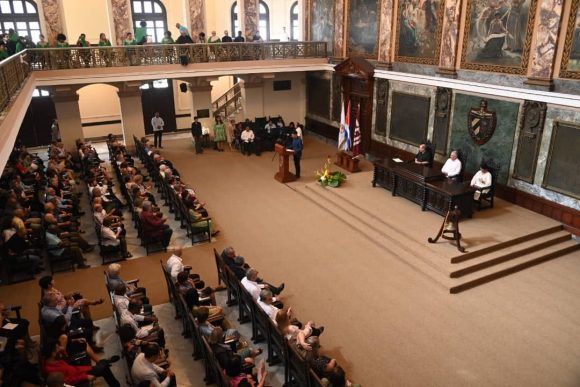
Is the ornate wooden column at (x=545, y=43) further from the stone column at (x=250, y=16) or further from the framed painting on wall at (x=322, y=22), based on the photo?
the stone column at (x=250, y=16)

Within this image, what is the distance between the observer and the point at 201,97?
19.5 meters

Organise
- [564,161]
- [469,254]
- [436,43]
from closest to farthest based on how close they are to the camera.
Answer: [469,254] < [564,161] < [436,43]

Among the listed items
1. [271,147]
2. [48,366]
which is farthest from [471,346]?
[271,147]

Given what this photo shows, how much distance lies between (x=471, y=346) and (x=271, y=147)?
12.9m

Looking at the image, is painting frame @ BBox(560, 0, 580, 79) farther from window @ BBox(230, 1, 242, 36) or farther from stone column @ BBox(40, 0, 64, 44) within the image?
stone column @ BBox(40, 0, 64, 44)

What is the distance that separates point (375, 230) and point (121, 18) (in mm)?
14473

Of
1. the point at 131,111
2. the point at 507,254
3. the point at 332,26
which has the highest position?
the point at 332,26

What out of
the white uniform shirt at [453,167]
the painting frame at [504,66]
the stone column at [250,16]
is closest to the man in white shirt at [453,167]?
the white uniform shirt at [453,167]

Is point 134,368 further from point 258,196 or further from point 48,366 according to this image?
point 258,196

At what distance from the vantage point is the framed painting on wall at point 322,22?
18953 mm

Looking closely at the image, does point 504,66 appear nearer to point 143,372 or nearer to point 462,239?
point 462,239

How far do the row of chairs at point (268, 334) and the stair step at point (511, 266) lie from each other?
3912mm

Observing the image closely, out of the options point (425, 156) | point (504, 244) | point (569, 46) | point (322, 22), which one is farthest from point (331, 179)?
point (322, 22)

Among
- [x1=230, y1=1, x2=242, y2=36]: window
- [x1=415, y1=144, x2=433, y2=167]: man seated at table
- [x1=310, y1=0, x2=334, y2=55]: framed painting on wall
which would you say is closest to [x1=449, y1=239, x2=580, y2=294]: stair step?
[x1=415, y1=144, x2=433, y2=167]: man seated at table
